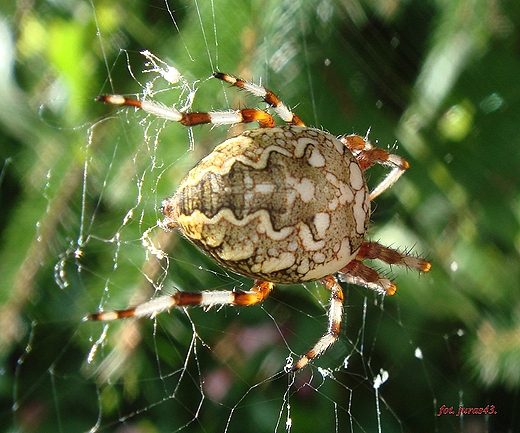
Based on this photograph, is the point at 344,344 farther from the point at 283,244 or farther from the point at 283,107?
the point at 283,107

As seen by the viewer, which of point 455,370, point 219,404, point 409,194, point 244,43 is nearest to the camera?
point 244,43

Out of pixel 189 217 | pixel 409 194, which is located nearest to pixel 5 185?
pixel 189 217

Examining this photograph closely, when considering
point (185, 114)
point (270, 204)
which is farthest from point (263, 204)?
point (185, 114)

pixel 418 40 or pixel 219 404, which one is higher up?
pixel 418 40

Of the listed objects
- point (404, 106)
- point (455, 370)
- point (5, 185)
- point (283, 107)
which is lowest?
point (5, 185)

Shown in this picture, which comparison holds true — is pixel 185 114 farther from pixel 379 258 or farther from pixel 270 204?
pixel 379 258

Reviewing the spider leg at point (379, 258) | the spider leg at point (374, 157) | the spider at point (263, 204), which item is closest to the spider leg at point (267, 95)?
the spider at point (263, 204)

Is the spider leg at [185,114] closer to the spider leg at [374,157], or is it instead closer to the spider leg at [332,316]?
the spider leg at [374,157]
